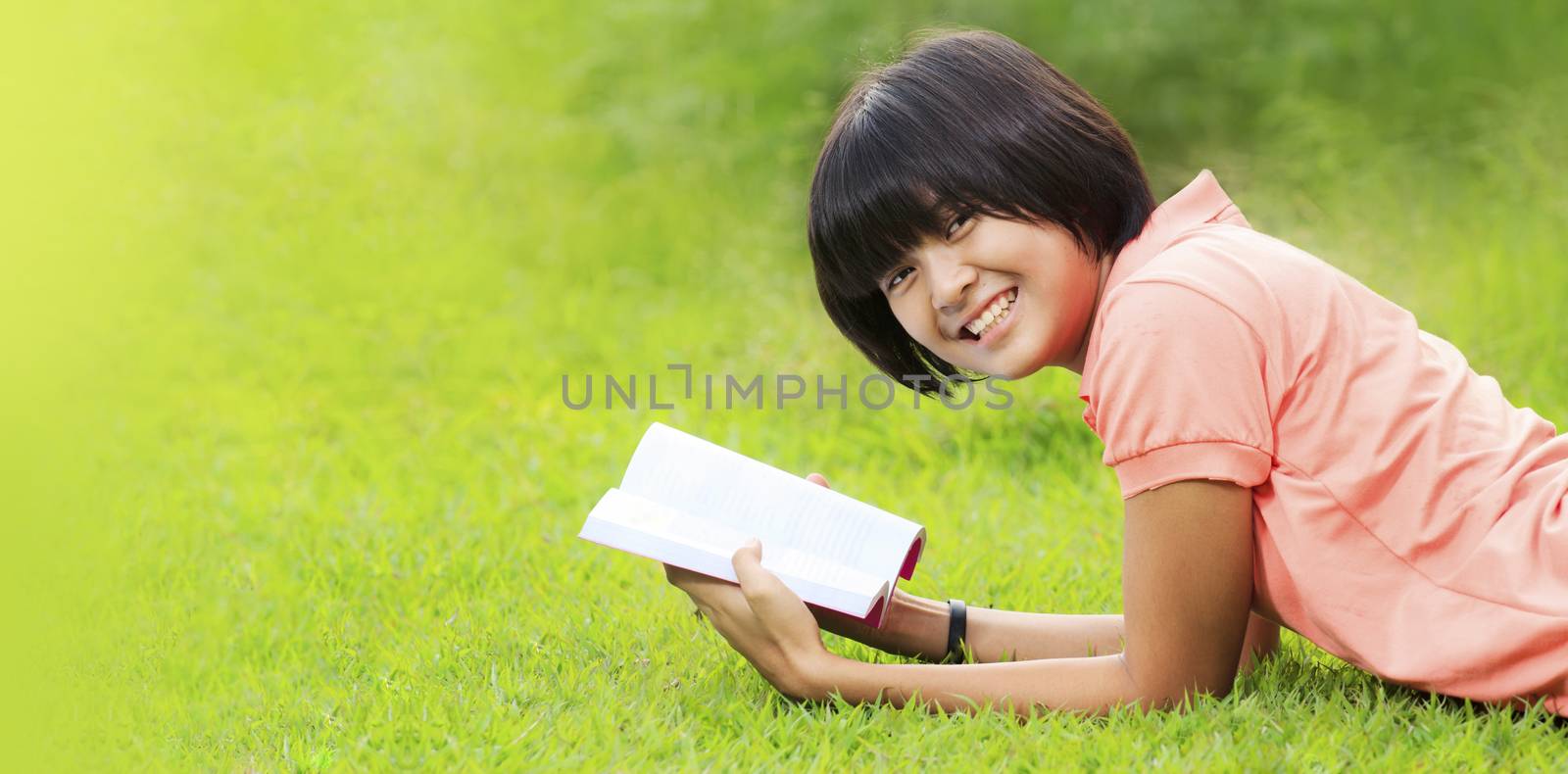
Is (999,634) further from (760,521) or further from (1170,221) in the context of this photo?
(1170,221)

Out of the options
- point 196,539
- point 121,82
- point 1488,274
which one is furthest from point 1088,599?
point 121,82

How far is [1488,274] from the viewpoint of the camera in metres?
4.41

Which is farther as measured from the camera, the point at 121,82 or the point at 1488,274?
the point at 121,82

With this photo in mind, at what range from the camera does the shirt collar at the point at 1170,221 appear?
1.99m

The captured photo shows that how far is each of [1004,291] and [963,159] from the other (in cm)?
19

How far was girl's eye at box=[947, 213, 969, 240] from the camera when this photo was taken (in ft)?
6.57

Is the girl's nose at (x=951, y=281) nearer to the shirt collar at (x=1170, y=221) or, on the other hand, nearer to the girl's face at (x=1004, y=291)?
the girl's face at (x=1004, y=291)

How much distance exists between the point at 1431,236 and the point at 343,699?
406 centimetres

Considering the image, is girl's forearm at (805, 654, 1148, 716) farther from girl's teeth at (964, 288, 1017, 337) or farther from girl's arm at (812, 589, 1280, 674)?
girl's teeth at (964, 288, 1017, 337)

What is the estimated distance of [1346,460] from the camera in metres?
1.82

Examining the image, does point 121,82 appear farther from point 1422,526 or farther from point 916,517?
point 1422,526

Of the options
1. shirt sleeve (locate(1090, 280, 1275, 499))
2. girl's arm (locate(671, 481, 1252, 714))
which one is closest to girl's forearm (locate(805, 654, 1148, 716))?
girl's arm (locate(671, 481, 1252, 714))

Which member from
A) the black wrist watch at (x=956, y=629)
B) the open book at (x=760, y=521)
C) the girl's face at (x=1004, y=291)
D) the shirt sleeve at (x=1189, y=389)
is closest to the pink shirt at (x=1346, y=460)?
the shirt sleeve at (x=1189, y=389)

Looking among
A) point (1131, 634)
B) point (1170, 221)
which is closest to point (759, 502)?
point (1131, 634)
